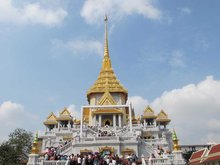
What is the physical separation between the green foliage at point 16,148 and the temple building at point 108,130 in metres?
2.27

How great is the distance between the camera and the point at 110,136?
3069cm

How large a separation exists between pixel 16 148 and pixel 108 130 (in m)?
12.8

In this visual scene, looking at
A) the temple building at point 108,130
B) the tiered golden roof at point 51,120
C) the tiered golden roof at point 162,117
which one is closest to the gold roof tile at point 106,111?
the temple building at point 108,130

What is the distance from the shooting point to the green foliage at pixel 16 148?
32875mm

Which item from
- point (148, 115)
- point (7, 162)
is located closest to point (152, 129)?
point (148, 115)

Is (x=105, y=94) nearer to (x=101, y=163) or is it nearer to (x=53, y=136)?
(x=53, y=136)

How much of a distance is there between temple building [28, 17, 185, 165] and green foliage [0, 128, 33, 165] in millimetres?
2272

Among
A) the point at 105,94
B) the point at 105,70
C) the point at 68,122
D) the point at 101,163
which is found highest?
the point at 105,70

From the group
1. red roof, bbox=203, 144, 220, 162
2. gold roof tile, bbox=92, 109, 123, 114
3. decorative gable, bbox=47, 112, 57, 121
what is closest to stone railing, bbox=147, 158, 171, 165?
red roof, bbox=203, 144, 220, 162

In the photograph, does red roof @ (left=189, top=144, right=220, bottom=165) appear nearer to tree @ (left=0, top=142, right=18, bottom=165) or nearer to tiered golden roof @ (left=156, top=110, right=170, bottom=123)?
tiered golden roof @ (left=156, top=110, right=170, bottom=123)

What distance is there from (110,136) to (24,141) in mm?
16078

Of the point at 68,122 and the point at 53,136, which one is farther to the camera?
the point at 68,122

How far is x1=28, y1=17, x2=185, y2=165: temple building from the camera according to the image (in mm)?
29450

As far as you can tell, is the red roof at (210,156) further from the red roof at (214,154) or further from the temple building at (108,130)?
the temple building at (108,130)
